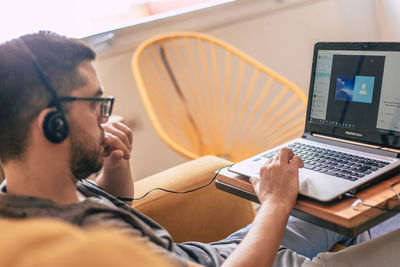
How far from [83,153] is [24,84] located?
16cm

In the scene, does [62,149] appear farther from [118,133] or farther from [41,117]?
[118,133]

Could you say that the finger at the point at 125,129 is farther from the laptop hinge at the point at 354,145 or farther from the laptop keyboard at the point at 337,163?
the laptop hinge at the point at 354,145

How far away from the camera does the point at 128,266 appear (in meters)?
0.38

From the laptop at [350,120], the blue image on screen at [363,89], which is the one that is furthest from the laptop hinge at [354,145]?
the blue image on screen at [363,89]

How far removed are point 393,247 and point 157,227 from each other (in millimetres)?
495

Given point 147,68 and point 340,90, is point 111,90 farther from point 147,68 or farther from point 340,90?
point 340,90

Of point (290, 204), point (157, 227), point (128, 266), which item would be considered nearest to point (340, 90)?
point (290, 204)

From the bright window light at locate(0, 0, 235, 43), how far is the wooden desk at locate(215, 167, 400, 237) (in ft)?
4.81

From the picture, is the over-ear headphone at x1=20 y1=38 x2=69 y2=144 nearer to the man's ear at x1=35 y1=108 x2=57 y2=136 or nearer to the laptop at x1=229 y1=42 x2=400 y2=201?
the man's ear at x1=35 y1=108 x2=57 y2=136

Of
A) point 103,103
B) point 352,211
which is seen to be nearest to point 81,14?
point 103,103

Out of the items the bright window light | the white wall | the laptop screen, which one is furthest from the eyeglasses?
the white wall

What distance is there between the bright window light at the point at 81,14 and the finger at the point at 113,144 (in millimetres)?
958

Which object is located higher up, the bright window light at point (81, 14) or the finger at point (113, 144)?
the bright window light at point (81, 14)

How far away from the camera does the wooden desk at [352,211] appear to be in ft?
3.02
